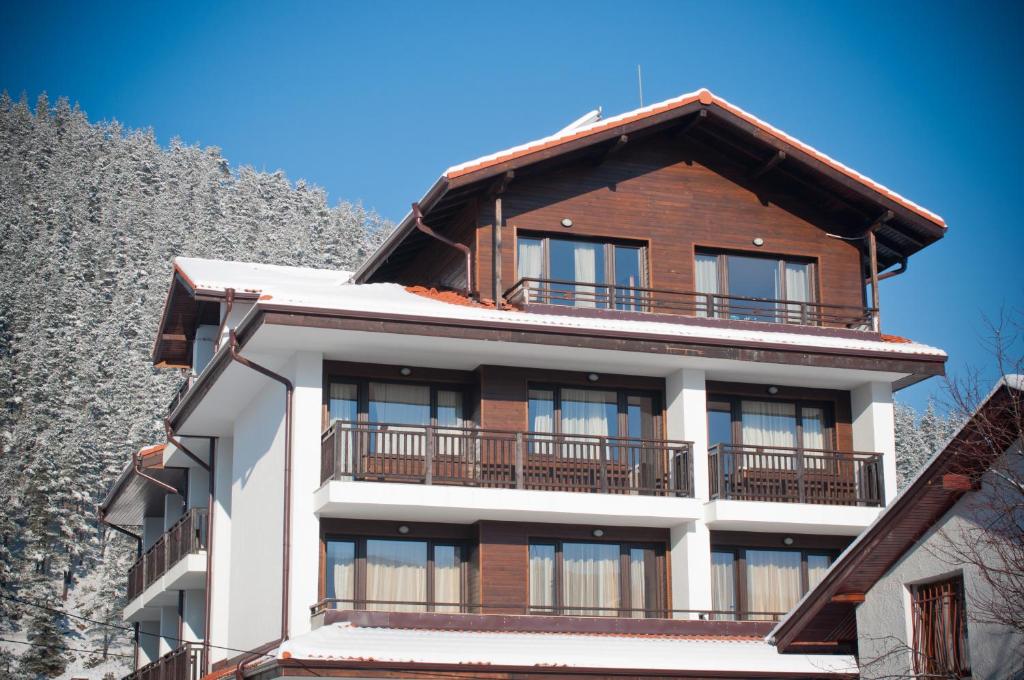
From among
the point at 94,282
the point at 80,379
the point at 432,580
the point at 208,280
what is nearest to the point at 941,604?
the point at 432,580

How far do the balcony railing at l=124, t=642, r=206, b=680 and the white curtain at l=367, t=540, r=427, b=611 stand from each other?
19.8ft

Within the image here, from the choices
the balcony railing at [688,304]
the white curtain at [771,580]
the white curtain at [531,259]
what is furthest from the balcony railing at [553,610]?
the white curtain at [531,259]

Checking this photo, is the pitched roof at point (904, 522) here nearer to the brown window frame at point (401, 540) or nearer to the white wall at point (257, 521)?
the brown window frame at point (401, 540)

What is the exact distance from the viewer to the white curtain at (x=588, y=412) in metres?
25.1

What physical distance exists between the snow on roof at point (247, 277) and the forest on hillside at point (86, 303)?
39.1m

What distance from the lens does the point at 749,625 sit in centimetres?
2364

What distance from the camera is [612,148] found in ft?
87.8

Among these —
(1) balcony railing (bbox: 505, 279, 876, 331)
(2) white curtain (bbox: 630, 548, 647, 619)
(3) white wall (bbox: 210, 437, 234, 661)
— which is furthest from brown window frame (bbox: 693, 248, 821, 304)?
(3) white wall (bbox: 210, 437, 234, 661)

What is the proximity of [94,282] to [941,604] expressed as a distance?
400 feet

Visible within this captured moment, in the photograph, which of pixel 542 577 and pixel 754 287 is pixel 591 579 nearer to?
pixel 542 577

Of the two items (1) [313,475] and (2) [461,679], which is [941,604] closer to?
(2) [461,679]

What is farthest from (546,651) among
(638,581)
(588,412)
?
(588,412)

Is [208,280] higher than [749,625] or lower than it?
higher

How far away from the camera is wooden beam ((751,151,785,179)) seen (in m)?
27.2
